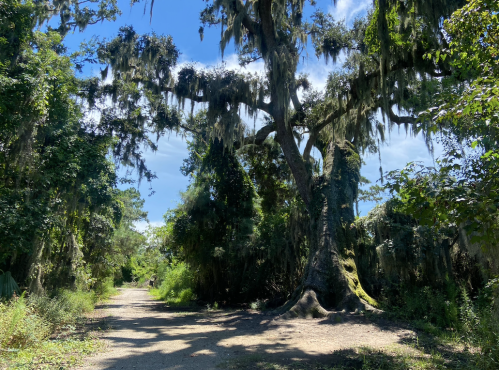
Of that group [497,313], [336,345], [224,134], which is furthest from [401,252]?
[224,134]

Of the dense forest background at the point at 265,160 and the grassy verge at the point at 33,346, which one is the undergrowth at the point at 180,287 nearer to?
the dense forest background at the point at 265,160

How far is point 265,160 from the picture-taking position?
18.1 metres

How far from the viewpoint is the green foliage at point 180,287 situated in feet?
59.2

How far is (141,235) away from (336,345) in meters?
26.6

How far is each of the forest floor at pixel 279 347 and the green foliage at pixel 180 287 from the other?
8667 millimetres

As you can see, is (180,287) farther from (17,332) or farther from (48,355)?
(48,355)

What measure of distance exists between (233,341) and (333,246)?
538cm

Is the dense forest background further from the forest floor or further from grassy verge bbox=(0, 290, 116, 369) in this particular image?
grassy verge bbox=(0, 290, 116, 369)

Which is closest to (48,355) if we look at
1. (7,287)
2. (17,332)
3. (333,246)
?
(17,332)

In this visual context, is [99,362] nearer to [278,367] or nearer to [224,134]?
[278,367]

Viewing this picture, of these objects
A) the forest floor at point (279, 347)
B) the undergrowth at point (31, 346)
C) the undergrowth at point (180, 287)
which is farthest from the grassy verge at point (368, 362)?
the undergrowth at point (180, 287)

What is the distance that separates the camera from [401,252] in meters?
9.67

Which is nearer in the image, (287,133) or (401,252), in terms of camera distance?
(401,252)

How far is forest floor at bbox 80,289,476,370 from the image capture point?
493 centimetres
